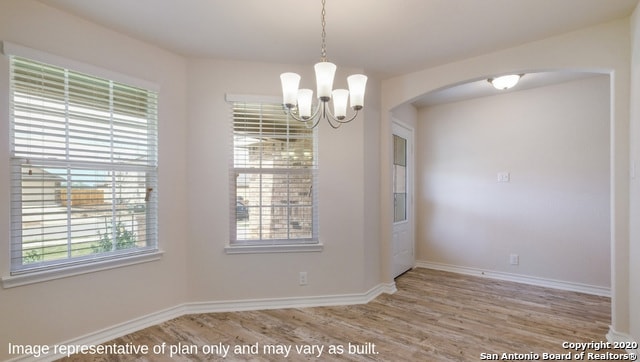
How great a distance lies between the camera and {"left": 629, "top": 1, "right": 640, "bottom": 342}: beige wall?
6.82ft

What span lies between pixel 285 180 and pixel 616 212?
270 cm

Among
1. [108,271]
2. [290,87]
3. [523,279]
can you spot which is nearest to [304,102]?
[290,87]

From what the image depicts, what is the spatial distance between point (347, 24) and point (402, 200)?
2.60 m

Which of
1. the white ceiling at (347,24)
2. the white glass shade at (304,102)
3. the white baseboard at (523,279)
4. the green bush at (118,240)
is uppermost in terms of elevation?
the white ceiling at (347,24)

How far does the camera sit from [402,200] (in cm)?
425

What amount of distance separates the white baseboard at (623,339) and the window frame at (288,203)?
2.41m

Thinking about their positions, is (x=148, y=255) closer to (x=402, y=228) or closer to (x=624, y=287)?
(x=402, y=228)

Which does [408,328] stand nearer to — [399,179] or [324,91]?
[399,179]

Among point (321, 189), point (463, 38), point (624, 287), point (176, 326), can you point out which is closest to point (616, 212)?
point (624, 287)

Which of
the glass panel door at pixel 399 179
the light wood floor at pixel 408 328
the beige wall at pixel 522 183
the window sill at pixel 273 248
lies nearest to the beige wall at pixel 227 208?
the window sill at pixel 273 248

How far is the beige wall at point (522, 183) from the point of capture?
3.45m

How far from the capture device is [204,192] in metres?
2.94

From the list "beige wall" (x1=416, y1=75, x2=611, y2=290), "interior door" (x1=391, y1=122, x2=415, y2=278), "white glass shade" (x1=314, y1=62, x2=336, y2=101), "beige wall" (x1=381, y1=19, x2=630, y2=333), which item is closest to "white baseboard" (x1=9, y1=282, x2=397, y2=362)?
"interior door" (x1=391, y1=122, x2=415, y2=278)

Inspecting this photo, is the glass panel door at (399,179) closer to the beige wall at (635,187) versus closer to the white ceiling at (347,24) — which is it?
the white ceiling at (347,24)
